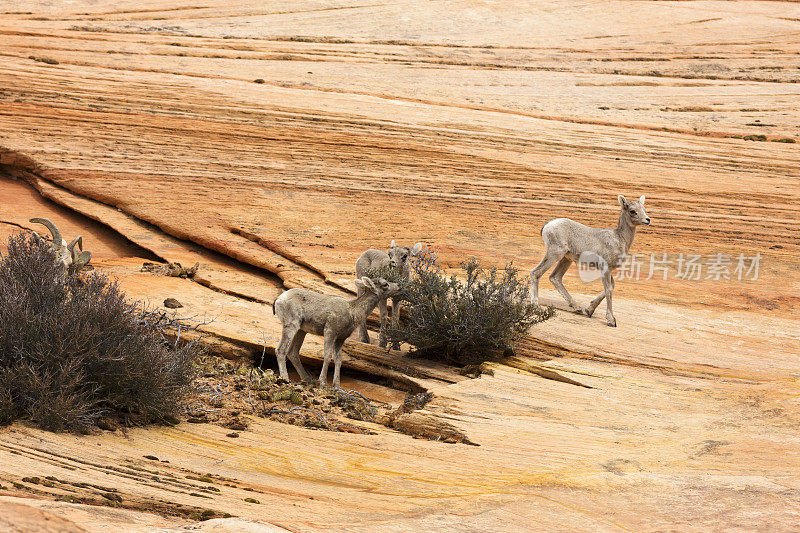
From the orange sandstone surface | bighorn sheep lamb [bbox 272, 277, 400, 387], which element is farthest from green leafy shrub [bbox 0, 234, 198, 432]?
bighorn sheep lamb [bbox 272, 277, 400, 387]

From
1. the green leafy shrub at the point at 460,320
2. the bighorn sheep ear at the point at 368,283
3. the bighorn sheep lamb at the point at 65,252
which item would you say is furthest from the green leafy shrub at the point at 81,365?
the green leafy shrub at the point at 460,320

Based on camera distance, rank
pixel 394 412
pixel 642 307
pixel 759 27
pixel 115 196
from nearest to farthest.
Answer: pixel 394 412 < pixel 642 307 < pixel 115 196 < pixel 759 27

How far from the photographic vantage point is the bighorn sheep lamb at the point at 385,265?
11023 millimetres

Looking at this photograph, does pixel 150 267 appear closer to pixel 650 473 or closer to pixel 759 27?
pixel 650 473

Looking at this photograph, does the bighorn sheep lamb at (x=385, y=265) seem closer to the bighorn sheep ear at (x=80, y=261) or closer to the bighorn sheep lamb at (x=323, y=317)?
the bighorn sheep lamb at (x=323, y=317)

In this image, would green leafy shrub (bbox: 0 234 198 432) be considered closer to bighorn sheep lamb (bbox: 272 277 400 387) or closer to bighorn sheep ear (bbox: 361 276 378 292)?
bighorn sheep lamb (bbox: 272 277 400 387)

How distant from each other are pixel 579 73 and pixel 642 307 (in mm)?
14616

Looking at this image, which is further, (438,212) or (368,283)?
(438,212)

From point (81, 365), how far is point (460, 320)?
15.0 feet

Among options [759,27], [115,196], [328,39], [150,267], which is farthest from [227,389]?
[759,27]

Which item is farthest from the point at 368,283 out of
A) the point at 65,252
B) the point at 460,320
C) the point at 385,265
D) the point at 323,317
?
the point at 65,252

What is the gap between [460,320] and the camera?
10.3 metres

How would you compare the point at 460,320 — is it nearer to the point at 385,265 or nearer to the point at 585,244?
the point at 385,265

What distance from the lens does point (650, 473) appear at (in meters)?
6.57
